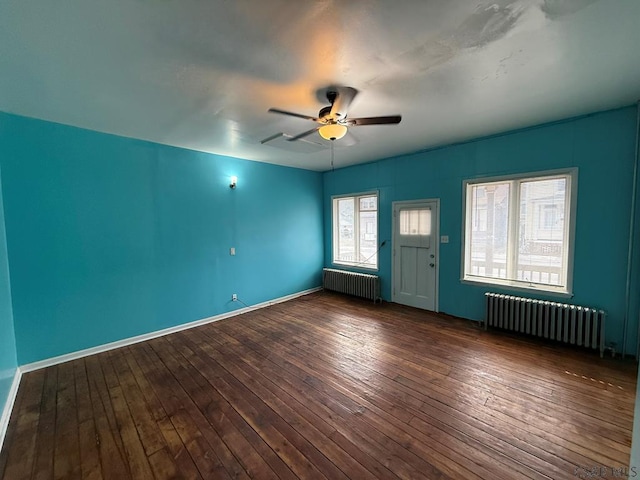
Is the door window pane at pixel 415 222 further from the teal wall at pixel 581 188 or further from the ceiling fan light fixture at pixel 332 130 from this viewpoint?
the ceiling fan light fixture at pixel 332 130

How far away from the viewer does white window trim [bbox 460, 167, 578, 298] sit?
310cm

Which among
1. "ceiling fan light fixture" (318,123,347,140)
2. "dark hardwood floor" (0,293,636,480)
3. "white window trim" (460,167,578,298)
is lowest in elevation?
"dark hardwood floor" (0,293,636,480)

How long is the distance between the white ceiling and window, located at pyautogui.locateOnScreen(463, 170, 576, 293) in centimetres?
95

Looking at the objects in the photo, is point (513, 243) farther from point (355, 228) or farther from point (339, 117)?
point (339, 117)

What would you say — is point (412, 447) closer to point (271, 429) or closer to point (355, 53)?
point (271, 429)

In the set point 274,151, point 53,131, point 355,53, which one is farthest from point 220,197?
point 355,53

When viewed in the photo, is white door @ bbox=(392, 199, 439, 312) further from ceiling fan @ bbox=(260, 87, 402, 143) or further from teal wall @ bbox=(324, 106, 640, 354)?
ceiling fan @ bbox=(260, 87, 402, 143)

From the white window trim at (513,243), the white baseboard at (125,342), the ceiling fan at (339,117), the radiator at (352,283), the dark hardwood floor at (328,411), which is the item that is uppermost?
the ceiling fan at (339,117)

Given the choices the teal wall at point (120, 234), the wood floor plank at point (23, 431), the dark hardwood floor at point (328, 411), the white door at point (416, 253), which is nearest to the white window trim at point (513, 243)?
the white door at point (416, 253)

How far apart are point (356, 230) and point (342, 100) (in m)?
3.56

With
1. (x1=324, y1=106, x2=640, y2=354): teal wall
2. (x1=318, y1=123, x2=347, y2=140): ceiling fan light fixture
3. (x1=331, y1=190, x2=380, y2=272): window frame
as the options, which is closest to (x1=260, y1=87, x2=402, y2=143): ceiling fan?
(x1=318, y1=123, x2=347, y2=140): ceiling fan light fixture

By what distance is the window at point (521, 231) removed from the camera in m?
3.24

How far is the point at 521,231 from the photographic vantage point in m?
3.55

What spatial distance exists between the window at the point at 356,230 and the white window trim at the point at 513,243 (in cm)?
166
